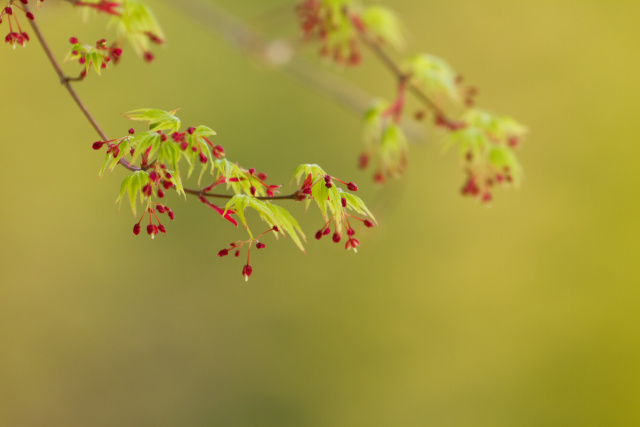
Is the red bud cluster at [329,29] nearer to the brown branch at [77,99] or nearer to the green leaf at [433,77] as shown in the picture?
the green leaf at [433,77]

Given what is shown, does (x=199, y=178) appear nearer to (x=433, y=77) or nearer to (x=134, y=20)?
(x=134, y=20)

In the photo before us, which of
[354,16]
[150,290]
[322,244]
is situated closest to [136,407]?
[150,290]

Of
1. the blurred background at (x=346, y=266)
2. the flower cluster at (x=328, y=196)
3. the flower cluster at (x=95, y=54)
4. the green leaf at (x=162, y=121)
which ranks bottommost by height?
the flower cluster at (x=328, y=196)

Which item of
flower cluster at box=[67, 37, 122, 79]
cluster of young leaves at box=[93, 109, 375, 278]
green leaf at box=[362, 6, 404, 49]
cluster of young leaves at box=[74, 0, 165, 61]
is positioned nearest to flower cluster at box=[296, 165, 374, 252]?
cluster of young leaves at box=[93, 109, 375, 278]

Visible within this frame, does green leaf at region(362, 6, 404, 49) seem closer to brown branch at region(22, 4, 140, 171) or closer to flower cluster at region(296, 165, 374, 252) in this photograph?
flower cluster at region(296, 165, 374, 252)

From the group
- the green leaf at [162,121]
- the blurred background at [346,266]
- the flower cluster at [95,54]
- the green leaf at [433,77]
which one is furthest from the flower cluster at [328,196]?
the blurred background at [346,266]

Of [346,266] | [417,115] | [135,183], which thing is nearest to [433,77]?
[417,115]
